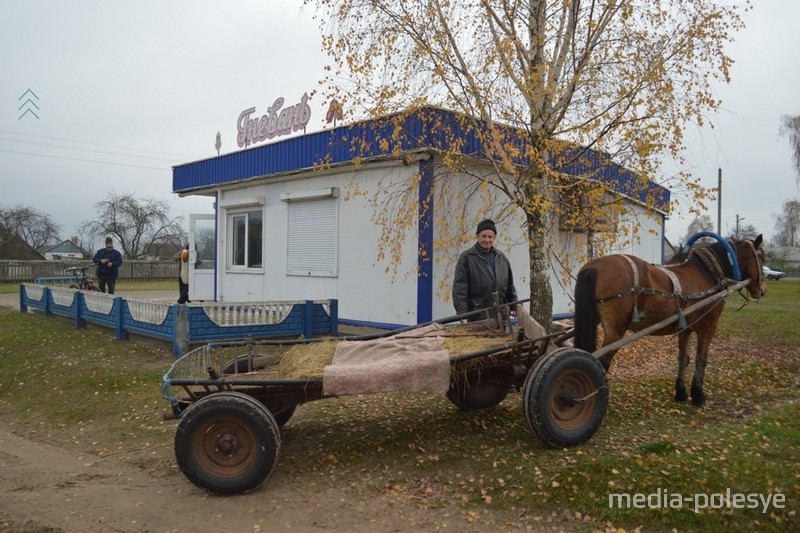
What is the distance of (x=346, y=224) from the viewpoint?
10.8 m

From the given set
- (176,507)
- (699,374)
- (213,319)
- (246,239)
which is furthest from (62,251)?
(699,374)

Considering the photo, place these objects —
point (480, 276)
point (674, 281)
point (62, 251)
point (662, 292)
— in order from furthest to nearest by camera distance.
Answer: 1. point (62, 251)
2. point (480, 276)
3. point (674, 281)
4. point (662, 292)

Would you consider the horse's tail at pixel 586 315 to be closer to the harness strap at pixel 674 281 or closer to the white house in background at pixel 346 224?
the harness strap at pixel 674 281

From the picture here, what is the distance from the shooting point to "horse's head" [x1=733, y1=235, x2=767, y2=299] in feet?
20.5

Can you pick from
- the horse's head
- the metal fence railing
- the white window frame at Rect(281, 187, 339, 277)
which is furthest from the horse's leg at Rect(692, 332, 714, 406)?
the metal fence railing

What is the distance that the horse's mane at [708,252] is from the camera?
607 cm

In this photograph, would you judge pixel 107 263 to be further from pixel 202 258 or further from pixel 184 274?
pixel 202 258

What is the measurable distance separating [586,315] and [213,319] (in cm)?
590

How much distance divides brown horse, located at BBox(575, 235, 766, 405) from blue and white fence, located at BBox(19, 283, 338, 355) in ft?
17.5

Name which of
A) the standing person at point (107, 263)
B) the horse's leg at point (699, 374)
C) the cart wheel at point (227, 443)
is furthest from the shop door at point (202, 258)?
the horse's leg at point (699, 374)

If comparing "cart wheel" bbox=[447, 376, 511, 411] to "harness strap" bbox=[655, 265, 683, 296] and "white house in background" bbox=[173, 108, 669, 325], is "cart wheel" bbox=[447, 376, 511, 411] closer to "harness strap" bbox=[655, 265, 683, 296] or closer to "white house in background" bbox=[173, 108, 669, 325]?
"harness strap" bbox=[655, 265, 683, 296]

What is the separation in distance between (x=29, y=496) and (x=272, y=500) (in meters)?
2.01

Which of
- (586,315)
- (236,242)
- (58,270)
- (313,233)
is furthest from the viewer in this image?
(58,270)

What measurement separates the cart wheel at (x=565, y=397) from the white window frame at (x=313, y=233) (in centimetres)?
692
